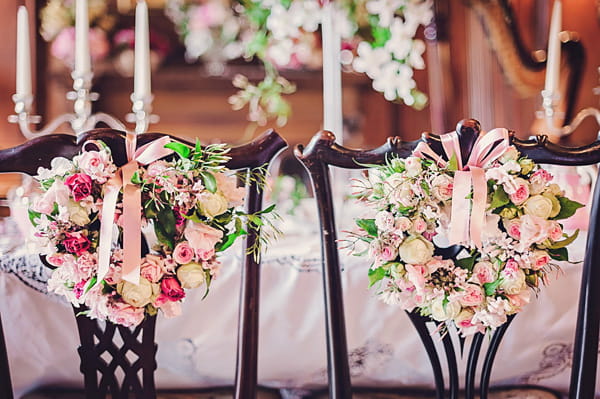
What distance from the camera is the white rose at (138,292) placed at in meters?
0.79

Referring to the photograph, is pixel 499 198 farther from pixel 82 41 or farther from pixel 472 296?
pixel 82 41

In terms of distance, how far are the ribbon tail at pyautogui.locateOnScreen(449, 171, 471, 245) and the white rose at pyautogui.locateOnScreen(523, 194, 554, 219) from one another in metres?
0.08

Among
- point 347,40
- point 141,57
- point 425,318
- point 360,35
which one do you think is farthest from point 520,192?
point 347,40

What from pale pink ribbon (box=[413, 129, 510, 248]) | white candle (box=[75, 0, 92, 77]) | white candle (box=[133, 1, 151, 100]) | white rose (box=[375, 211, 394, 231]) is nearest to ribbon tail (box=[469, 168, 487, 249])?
pale pink ribbon (box=[413, 129, 510, 248])

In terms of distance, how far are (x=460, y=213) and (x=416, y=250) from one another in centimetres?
7

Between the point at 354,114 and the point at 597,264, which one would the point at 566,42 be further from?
the point at 597,264

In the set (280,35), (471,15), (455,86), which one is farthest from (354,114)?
(280,35)

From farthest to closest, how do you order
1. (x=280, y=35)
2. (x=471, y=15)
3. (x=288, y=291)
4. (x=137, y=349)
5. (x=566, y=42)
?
(x=471, y=15)
(x=566, y=42)
(x=280, y=35)
(x=288, y=291)
(x=137, y=349)

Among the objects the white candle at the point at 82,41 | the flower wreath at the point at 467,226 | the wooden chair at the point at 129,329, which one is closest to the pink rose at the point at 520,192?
the flower wreath at the point at 467,226

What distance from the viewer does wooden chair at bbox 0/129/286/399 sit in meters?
0.83

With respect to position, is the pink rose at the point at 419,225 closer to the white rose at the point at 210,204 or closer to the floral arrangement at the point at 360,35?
the white rose at the point at 210,204

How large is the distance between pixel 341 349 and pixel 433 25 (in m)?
3.19

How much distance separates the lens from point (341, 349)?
0.97 metres

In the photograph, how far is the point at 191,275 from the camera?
80 cm
